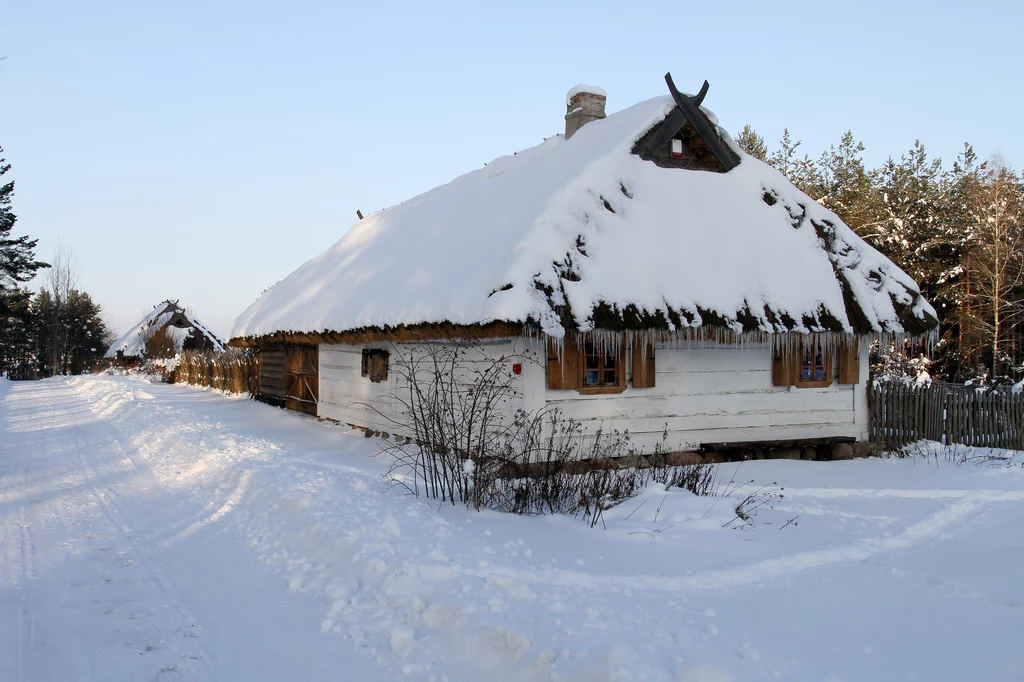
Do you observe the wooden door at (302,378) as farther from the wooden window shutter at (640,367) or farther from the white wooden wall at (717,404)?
the wooden window shutter at (640,367)

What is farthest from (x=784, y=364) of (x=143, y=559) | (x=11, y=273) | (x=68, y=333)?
(x=68, y=333)

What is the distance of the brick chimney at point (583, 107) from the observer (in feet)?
46.9

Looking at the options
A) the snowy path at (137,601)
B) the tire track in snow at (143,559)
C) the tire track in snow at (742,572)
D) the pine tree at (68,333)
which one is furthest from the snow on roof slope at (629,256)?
the pine tree at (68,333)

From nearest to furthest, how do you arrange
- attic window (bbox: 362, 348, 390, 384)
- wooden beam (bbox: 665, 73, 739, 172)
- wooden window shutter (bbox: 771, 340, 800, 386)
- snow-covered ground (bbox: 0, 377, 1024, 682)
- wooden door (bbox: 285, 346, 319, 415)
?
1. snow-covered ground (bbox: 0, 377, 1024, 682)
2. wooden window shutter (bbox: 771, 340, 800, 386)
3. wooden beam (bbox: 665, 73, 739, 172)
4. attic window (bbox: 362, 348, 390, 384)
5. wooden door (bbox: 285, 346, 319, 415)

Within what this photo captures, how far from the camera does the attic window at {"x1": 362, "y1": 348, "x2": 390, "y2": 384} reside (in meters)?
12.5

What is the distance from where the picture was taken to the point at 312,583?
5.04m

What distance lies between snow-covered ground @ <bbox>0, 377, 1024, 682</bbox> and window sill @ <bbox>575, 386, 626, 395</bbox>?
239cm

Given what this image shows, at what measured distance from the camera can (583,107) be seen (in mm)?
14312

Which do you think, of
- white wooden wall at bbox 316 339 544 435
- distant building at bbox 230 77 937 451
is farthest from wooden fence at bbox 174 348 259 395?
distant building at bbox 230 77 937 451

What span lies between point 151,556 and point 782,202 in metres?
10.8

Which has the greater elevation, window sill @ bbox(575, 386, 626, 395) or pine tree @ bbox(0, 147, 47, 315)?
pine tree @ bbox(0, 147, 47, 315)

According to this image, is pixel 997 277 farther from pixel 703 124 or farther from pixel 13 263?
pixel 13 263

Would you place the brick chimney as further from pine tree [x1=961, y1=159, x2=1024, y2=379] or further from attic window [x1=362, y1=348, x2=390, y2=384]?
pine tree [x1=961, y1=159, x2=1024, y2=379]

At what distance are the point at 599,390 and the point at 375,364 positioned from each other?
15.4 feet
